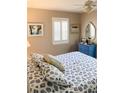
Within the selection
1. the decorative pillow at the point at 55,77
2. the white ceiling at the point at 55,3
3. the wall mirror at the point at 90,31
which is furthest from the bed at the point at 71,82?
the wall mirror at the point at 90,31

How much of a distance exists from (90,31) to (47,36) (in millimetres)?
1720

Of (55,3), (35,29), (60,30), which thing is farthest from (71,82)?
(60,30)

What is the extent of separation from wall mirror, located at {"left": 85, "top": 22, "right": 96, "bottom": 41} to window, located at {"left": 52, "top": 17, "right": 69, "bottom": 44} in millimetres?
800

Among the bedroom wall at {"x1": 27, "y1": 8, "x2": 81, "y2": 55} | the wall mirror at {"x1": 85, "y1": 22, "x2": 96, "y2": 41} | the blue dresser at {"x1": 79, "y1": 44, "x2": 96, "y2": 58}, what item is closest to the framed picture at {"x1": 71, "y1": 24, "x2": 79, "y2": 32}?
the bedroom wall at {"x1": 27, "y1": 8, "x2": 81, "y2": 55}

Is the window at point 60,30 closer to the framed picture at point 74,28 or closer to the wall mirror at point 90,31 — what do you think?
the framed picture at point 74,28

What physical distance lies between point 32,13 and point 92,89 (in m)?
3.83

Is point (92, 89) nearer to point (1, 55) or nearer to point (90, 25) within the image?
point (1, 55)

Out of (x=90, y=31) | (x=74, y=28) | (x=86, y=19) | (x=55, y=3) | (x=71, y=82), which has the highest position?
(x=55, y=3)

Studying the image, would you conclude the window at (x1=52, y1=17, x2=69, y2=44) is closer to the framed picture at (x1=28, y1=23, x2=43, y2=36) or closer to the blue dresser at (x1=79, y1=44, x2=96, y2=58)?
the framed picture at (x1=28, y1=23, x2=43, y2=36)

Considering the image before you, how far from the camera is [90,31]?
20.9 ft

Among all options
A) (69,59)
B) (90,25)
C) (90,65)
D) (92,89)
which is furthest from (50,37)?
(92,89)

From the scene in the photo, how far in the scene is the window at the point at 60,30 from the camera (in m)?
6.14

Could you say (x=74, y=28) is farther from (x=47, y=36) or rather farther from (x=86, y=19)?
(x=47, y=36)
